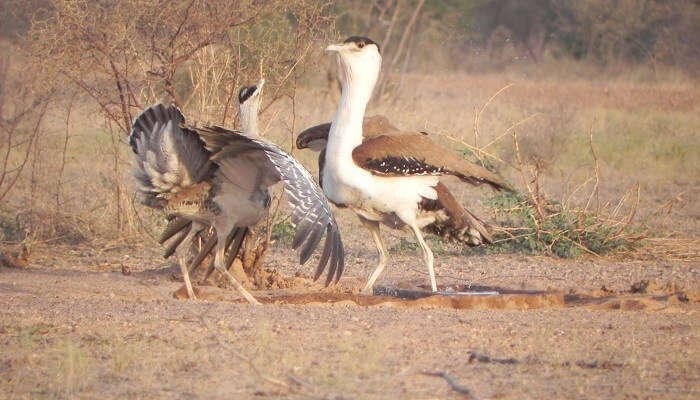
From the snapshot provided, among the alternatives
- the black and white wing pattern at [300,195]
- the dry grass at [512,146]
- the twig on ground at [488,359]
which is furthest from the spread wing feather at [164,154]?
the twig on ground at [488,359]

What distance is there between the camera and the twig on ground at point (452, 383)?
423 centimetres

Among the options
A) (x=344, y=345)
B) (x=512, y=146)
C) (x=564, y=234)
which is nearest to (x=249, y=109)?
(x=344, y=345)

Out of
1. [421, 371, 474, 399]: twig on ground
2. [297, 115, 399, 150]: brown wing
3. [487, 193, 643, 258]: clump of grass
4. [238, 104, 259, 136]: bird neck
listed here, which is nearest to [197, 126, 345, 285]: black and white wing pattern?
[238, 104, 259, 136]: bird neck

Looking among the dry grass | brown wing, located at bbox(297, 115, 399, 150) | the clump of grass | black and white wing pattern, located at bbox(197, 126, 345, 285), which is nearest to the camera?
black and white wing pattern, located at bbox(197, 126, 345, 285)

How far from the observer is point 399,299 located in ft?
22.1

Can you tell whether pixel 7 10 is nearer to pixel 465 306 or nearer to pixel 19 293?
pixel 19 293

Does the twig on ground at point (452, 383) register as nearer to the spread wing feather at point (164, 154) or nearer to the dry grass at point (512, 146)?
the spread wing feather at point (164, 154)

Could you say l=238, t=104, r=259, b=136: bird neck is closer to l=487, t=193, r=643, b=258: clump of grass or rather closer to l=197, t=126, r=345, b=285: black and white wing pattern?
l=197, t=126, r=345, b=285: black and white wing pattern

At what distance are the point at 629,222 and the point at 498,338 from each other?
4.07 metres

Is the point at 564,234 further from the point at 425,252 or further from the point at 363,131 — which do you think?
the point at 363,131

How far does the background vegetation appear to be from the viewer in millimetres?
7809

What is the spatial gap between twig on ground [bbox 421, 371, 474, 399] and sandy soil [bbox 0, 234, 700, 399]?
17 millimetres

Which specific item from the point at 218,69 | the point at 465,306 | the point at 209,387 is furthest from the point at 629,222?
the point at 209,387

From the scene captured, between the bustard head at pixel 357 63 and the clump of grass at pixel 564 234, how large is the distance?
267cm
